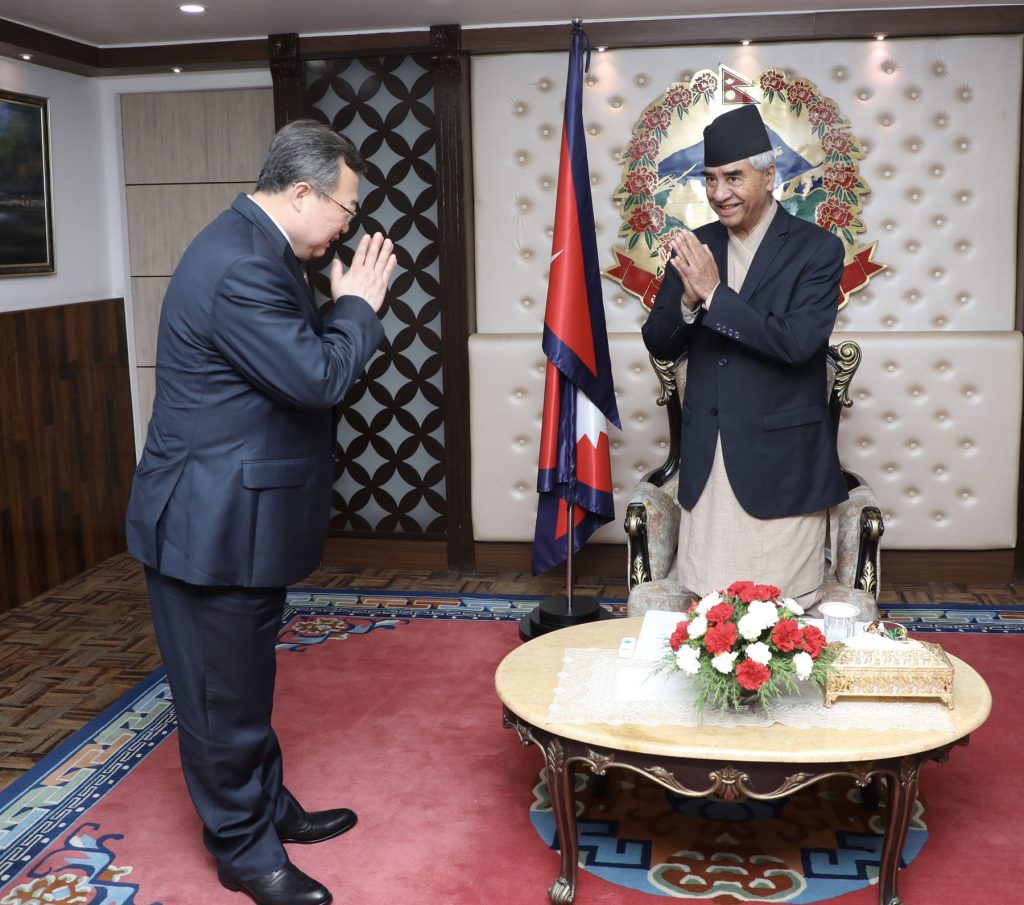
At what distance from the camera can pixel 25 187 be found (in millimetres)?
5051

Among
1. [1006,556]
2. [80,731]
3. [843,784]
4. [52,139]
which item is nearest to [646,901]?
[843,784]

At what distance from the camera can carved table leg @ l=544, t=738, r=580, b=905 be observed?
2.55m

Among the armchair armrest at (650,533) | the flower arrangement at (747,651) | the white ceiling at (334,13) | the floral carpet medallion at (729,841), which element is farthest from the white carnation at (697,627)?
the white ceiling at (334,13)

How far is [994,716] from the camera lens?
362 centimetres

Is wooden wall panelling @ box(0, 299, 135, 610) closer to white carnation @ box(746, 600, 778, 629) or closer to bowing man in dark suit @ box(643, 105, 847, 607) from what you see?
bowing man in dark suit @ box(643, 105, 847, 607)

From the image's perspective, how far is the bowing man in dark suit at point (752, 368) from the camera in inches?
119

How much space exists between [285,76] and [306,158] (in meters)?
3.10

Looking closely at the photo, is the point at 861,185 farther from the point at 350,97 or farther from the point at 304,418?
the point at 304,418

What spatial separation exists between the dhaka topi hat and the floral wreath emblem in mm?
1854

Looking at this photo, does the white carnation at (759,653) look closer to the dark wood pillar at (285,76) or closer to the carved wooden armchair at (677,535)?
the carved wooden armchair at (677,535)

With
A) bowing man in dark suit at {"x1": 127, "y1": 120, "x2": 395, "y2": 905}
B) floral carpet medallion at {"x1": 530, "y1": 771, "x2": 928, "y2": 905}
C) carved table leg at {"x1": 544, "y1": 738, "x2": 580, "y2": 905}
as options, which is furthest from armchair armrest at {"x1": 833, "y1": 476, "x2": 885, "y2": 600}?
bowing man in dark suit at {"x1": 127, "y1": 120, "x2": 395, "y2": 905}

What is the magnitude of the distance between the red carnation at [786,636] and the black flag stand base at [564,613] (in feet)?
6.58

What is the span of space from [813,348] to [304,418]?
1444 millimetres

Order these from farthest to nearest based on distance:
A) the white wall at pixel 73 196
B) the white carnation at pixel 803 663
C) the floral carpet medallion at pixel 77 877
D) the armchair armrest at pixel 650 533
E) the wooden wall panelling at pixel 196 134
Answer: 1. the wooden wall panelling at pixel 196 134
2. the white wall at pixel 73 196
3. the armchair armrest at pixel 650 533
4. the floral carpet medallion at pixel 77 877
5. the white carnation at pixel 803 663
